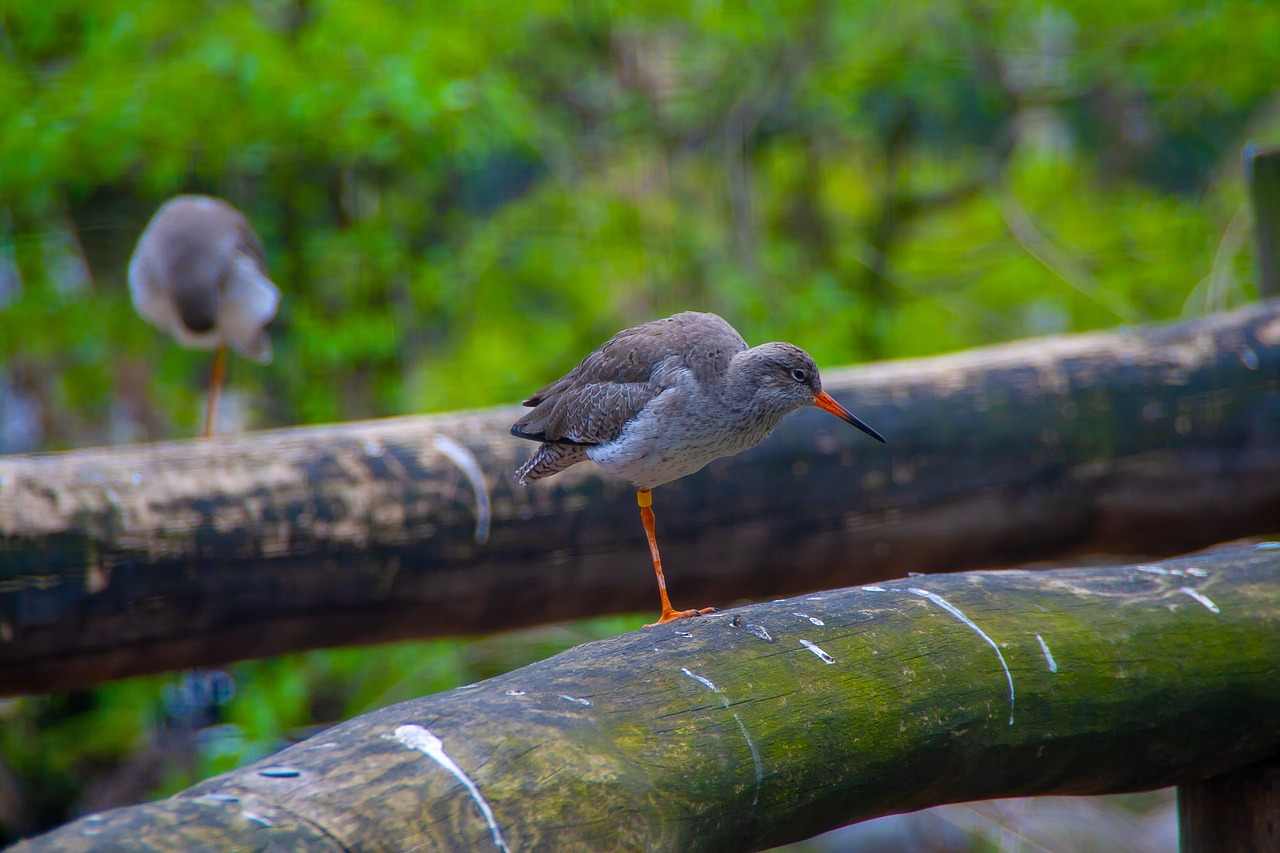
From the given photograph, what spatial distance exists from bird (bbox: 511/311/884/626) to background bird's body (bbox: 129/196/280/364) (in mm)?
2592

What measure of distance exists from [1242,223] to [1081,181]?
1.80 m

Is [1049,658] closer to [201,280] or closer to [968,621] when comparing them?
[968,621]

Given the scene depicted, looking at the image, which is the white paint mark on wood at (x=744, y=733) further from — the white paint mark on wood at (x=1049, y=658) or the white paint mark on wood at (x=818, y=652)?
the white paint mark on wood at (x=1049, y=658)

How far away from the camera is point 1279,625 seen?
6.97ft

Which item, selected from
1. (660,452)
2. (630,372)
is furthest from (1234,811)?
(630,372)

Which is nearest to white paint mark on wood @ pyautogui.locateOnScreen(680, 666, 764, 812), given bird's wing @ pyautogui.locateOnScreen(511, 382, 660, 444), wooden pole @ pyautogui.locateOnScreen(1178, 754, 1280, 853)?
bird's wing @ pyautogui.locateOnScreen(511, 382, 660, 444)

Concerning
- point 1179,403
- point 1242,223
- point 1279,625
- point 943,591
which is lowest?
point 1279,625

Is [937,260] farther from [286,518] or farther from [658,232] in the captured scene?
[286,518]

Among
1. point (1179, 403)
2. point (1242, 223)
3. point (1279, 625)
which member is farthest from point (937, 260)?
point (1279, 625)

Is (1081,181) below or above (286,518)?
above

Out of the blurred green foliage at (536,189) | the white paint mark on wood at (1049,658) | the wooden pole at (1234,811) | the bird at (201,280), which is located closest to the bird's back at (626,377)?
the white paint mark on wood at (1049,658)

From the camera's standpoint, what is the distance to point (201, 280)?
446cm

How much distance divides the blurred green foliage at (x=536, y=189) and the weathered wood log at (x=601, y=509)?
7.47ft

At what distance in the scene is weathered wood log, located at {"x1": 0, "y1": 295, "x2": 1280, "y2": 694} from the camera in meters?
2.76
